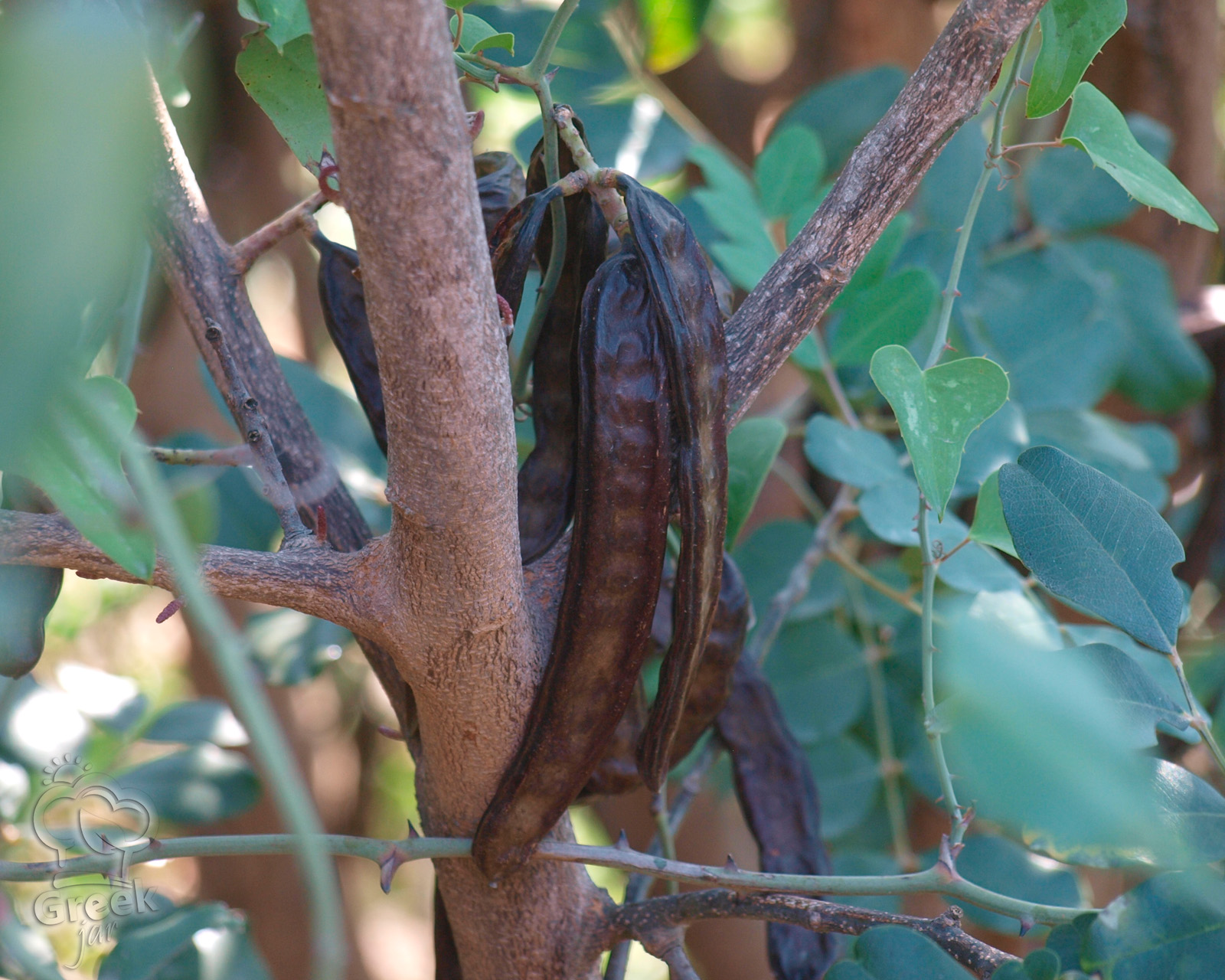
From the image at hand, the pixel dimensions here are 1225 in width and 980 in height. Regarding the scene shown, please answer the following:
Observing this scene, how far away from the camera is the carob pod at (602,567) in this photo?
0.31 metres

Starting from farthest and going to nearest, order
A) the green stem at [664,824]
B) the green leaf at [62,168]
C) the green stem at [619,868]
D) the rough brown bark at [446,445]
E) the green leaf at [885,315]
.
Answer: the green leaf at [885,315], the green stem at [664,824], the green stem at [619,868], the rough brown bark at [446,445], the green leaf at [62,168]

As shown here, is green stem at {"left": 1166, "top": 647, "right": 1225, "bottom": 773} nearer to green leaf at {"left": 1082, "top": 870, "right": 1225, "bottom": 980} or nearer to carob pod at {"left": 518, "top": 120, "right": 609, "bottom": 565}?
green leaf at {"left": 1082, "top": 870, "right": 1225, "bottom": 980}

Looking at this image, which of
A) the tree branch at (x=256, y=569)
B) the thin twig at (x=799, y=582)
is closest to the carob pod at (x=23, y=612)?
the tree branch at (x=256, y=569)

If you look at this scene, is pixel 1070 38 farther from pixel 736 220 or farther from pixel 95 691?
pixel 95 691

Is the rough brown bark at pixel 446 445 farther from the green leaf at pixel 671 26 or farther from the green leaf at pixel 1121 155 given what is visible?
the green leaf at pixel 671 26

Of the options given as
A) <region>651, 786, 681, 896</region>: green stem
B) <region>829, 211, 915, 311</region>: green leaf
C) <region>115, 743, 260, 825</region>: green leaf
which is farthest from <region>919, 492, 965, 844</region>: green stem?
<region>115, 743, 260, 825</region>: green leaf

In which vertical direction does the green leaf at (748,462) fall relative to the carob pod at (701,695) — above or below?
above

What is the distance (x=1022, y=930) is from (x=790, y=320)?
0.79 ft

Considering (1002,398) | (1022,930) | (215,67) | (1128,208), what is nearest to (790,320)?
(1002,398)

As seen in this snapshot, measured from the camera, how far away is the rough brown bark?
0.74 ft

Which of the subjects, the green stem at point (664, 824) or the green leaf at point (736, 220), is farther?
the green leaf at point (736, 220)

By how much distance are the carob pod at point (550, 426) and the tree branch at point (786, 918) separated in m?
0.15

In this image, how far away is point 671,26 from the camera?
2.56ft

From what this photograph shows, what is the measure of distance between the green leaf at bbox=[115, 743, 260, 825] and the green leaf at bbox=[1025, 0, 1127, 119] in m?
0.65
